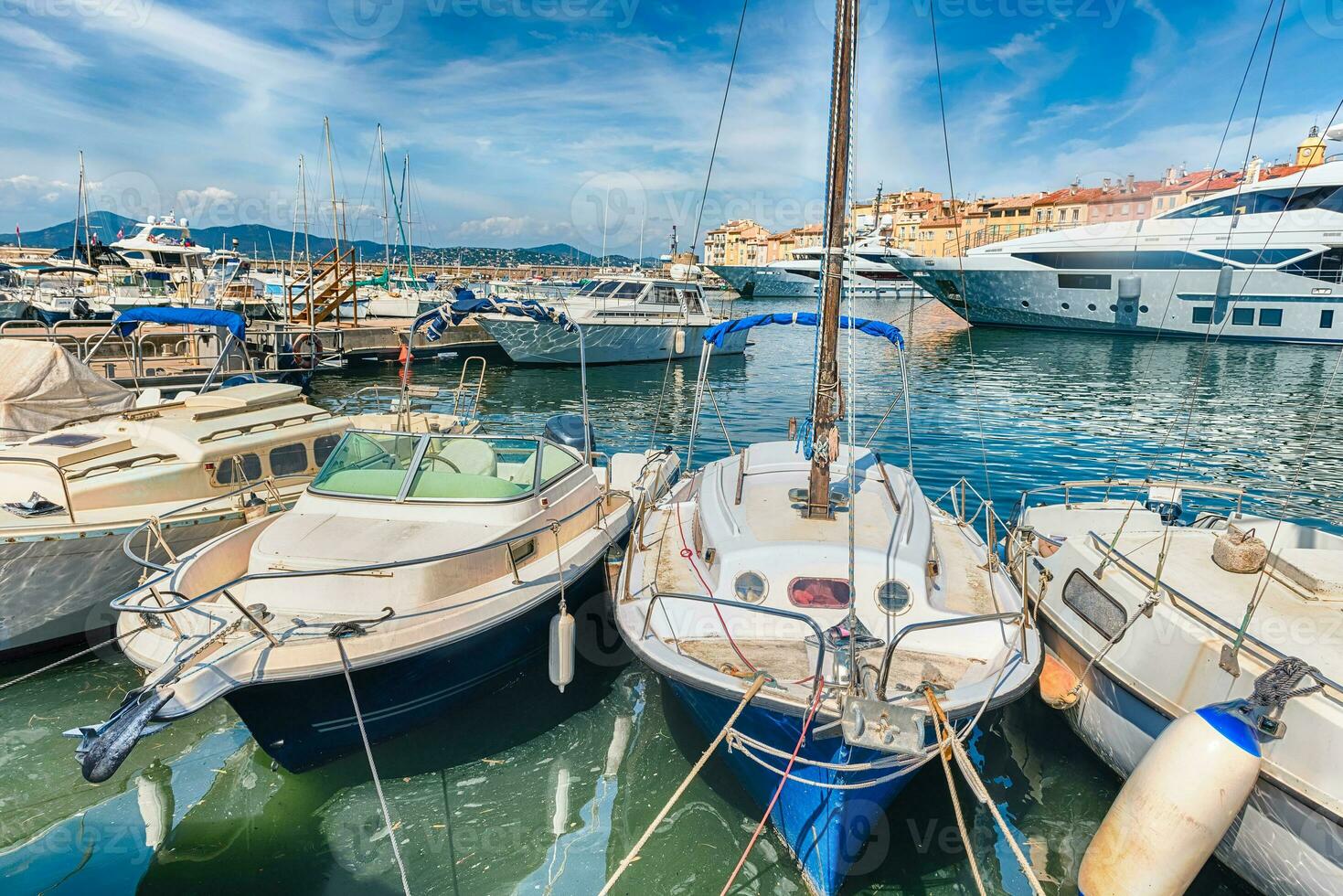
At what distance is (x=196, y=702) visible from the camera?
4.72 meters

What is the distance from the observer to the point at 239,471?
9.16m

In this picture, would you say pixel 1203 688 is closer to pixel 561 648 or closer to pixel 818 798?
pixel 818 798

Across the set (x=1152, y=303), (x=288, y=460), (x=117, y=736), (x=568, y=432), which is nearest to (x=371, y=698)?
(x=117, y=736)

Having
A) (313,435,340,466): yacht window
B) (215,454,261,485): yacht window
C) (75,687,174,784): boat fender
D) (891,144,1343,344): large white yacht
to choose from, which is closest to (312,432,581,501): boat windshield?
(215,454,261,485): yacht window

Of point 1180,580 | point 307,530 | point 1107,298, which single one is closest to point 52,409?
point 307,530

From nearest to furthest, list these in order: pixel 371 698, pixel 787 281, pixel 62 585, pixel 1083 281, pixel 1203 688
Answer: pixel 1203 688, pixel 371 698, pixel 62 585, pixel 1083 281, pixel 787 281

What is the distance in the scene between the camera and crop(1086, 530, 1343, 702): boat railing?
4582mm

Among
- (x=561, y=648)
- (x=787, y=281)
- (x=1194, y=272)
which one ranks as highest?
(x=787, y=281)

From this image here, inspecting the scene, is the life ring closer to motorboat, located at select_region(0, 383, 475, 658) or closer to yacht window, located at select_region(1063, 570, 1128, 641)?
motorboat, located at select_region(0, 383, 475, 658)

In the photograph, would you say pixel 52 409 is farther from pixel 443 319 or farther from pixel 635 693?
pixel 635 693

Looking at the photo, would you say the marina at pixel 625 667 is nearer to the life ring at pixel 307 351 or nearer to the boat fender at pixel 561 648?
the boat fender at pixel 561 648

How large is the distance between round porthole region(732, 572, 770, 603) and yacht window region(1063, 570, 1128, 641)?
3007 millimetres

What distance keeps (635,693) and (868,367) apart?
28.0 m

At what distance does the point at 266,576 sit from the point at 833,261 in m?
5.62
